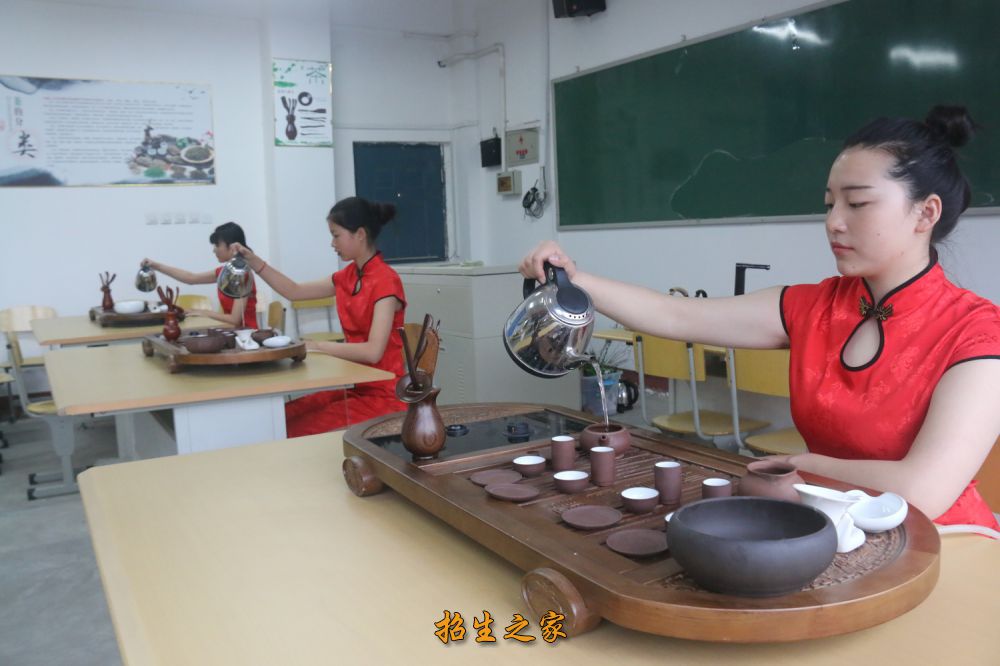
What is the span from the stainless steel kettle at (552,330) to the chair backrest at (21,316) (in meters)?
5.12

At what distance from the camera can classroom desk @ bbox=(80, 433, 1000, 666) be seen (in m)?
0.89

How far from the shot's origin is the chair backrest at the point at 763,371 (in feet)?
9.98

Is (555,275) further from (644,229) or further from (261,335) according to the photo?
(644,229)

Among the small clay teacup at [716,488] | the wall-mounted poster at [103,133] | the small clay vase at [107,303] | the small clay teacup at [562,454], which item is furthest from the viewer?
the wall-mounted poster at [103,133]

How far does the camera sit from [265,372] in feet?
9.09

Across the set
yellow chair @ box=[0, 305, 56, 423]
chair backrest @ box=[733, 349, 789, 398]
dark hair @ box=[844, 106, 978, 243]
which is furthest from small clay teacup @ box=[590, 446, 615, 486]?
yellow chair @ box=[0, 305, 56, 423]

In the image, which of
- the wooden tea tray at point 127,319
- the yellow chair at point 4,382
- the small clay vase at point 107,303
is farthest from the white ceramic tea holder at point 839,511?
the yellow chair at point 4,382

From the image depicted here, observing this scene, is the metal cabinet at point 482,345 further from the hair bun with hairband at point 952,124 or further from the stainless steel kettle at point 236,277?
the hair bun with hairband at point 952,124

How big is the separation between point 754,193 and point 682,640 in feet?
12.8

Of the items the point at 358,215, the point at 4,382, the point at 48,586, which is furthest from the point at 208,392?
the point at 4,382

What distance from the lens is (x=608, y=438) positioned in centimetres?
137

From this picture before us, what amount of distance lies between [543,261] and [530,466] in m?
0.35

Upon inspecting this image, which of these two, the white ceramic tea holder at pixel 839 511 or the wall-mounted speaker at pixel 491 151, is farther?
the wall-mounted speaker at pixel 491 151

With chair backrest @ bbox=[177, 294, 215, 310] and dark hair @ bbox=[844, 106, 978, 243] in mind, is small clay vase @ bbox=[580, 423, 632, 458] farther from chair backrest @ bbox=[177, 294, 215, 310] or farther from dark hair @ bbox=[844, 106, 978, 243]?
chair backrest @ bbox=[177, 294, 215, 310]
